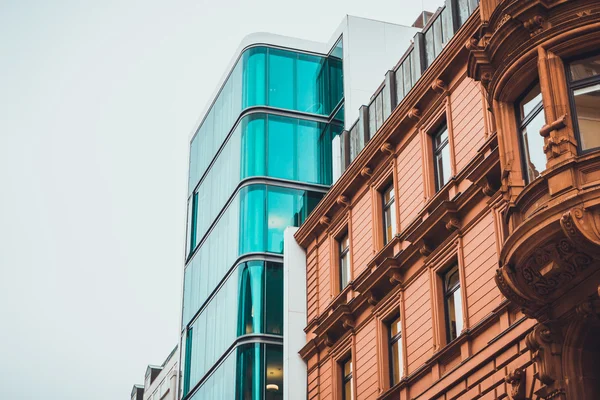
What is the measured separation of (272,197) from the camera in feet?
142

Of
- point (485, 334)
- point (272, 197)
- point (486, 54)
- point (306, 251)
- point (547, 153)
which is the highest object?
point (272, 197)

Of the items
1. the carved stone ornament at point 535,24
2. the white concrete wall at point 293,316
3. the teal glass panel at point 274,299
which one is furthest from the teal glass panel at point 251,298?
the carved stone ornament at point 535,24

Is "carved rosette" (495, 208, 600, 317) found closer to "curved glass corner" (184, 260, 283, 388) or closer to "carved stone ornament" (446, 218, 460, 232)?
"carved stone ornament" (446, 218, 460, 232)

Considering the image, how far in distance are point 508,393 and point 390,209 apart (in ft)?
33.5

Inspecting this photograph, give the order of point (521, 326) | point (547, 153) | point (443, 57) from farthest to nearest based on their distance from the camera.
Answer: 1. point (443, 57)
2. point (521, 326)
3. point (547, 153)

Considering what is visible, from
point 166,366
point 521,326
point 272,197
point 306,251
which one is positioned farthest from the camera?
point 166,366

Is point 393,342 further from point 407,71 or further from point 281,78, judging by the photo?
point 281,78

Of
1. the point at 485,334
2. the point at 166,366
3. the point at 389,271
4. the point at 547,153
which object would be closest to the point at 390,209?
the point at 389,271

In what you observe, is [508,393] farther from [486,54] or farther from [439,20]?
[439,20]

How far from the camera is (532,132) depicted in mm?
24047

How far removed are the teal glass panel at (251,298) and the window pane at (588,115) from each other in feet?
67.6

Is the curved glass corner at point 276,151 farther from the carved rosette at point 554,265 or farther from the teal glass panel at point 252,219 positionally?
the carved rosette at point 554,265

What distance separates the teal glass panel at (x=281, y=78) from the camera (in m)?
45.8

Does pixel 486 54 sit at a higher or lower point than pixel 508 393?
higher
